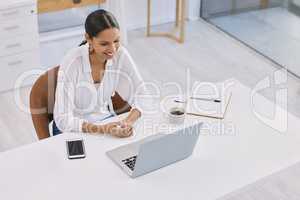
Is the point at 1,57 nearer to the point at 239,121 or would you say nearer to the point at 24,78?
the point at 24,78

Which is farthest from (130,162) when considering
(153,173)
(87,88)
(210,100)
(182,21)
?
(182,21)

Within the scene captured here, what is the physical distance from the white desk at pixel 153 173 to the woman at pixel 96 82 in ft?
0.24

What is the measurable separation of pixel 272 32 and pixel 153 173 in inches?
119

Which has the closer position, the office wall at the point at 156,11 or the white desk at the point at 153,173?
the white desk at the point at 153,173

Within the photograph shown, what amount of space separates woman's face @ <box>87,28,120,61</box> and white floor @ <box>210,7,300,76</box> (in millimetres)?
2483

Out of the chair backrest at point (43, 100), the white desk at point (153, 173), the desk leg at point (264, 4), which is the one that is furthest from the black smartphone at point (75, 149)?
the desk leg at point (264, 4)

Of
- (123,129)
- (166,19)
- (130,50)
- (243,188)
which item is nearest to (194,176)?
(243,188)

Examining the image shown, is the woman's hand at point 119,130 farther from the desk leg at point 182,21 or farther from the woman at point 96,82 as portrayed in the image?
the desk leg at point 182,21

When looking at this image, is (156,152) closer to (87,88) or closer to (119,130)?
(119,130)

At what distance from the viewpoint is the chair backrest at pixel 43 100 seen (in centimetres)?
248

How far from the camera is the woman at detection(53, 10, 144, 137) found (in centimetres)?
236

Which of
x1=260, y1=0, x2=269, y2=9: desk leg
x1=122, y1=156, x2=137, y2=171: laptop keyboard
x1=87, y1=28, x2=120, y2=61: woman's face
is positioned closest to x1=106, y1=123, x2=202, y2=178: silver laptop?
x1=122, y1=156, x2=137, y2=171: laptop keyboard

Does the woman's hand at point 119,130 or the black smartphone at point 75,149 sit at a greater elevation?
the woman's hand at point 119,130

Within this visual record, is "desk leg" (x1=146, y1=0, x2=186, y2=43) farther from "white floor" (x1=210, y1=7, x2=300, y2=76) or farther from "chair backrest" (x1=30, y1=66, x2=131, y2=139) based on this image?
"chair backrest" (x1=30, y1=66, x2=131, y2=139)
